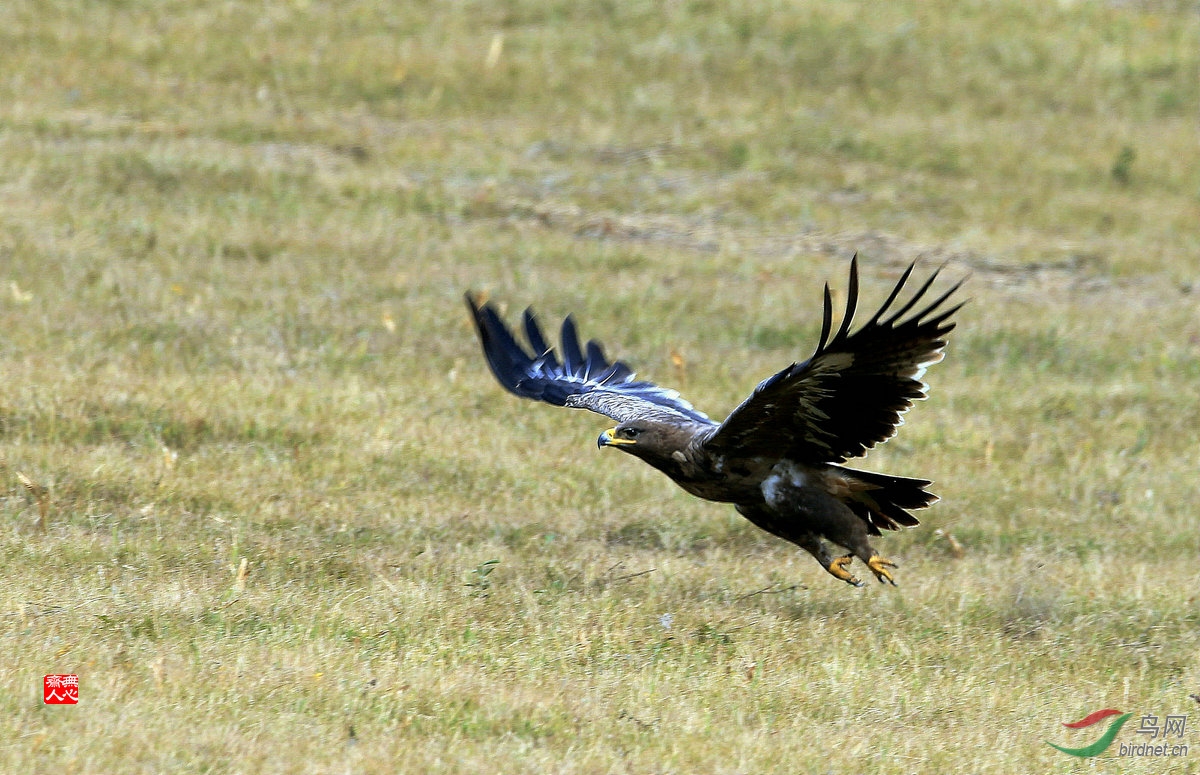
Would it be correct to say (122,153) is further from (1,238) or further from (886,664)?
(886,664)

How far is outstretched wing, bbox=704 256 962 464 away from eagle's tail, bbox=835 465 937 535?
0.62ft

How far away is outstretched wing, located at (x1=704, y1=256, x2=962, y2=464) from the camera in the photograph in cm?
680

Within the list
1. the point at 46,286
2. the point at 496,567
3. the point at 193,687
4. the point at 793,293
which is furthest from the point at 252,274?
the point at 193,687

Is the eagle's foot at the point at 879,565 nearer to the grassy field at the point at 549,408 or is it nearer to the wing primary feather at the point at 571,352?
the grassy field at the point at 549,408

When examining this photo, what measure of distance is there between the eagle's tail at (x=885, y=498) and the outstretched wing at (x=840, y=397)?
0.19 m

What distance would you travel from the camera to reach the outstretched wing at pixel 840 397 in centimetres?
680

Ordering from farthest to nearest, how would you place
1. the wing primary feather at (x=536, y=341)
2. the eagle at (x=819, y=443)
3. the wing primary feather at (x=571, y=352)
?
the wing primary feather at (x=571, y=352), the wing primary feather at (x=536, y=341), the eagle at (x=819, y=443)

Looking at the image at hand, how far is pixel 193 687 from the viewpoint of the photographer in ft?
19.2

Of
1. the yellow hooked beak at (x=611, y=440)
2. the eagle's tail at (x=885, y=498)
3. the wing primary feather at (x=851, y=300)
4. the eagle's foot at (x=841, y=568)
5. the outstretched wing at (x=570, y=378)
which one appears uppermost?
the wing primary feather at (x=851, y=300)

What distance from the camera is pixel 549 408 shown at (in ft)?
37.7

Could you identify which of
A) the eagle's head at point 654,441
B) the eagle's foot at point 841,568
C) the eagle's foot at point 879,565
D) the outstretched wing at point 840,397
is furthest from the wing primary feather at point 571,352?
the eagle's foot at point 879,565

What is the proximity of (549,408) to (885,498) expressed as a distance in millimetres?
4125

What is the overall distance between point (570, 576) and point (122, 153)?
1100 centimetres

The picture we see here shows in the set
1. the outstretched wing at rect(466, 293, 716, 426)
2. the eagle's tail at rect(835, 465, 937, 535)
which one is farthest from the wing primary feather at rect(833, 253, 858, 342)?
the outstretched wing at rect(466, 293, 716, 426)
